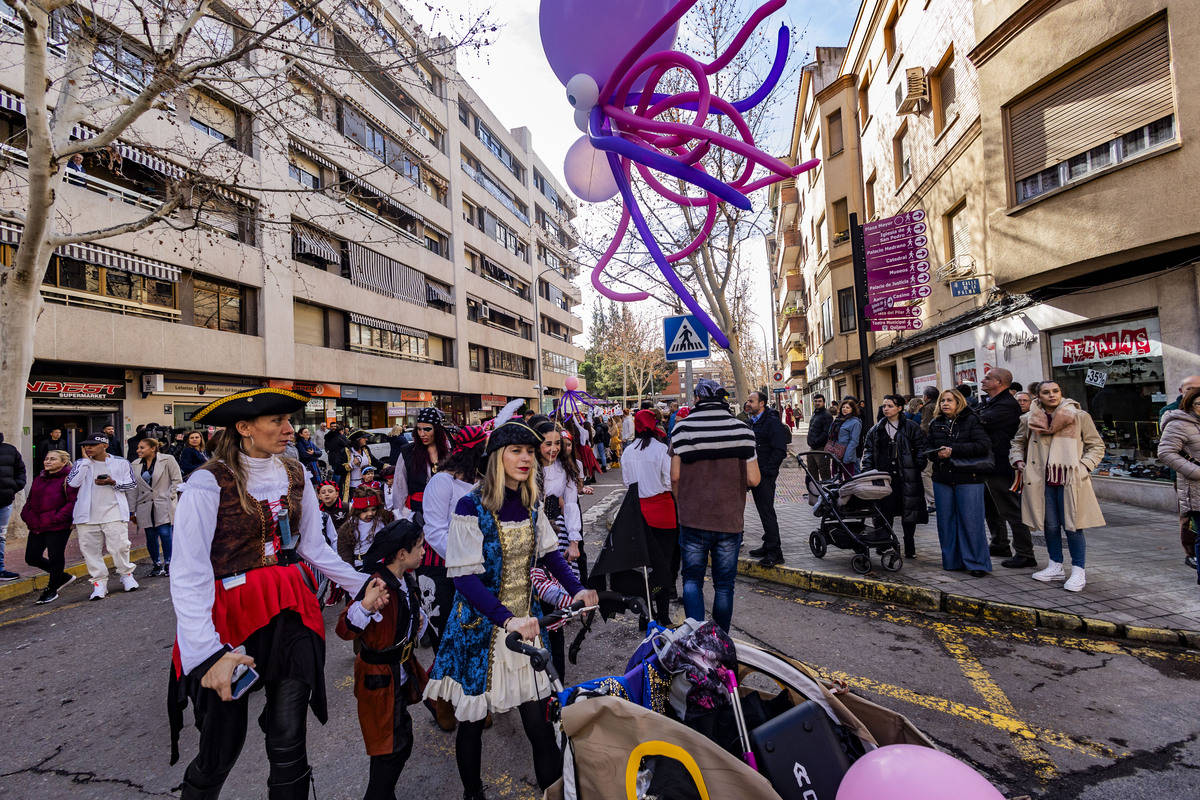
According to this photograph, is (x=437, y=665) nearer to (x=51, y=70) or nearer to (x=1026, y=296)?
(x=1026, y=296)

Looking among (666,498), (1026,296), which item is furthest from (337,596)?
(1026,296)

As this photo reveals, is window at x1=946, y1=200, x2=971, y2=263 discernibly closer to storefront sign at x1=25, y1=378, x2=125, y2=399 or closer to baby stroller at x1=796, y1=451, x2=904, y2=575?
baby stroller at x1=796, y1=451, x2=904, y2=575

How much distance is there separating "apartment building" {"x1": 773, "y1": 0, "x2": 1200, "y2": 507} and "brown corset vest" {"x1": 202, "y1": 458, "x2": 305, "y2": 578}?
10707 mm

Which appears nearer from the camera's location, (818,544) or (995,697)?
(995,697)

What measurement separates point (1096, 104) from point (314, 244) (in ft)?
71.4

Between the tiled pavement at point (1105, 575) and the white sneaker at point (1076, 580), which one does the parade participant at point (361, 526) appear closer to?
the tiled pavement at point (1105, 575)

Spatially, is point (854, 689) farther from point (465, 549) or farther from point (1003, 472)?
point (1003, 472)

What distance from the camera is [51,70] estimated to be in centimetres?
1267

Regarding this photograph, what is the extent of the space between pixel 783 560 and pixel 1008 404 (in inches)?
112

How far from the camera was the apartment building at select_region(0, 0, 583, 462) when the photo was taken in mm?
13227

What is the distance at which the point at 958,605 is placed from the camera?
15.9 ft

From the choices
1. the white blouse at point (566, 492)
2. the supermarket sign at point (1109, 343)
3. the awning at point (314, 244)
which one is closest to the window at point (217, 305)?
the awning at point (314, 244)

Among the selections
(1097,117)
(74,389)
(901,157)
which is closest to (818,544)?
(1097,117)

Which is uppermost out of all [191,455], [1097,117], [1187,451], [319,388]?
[1097,117]
